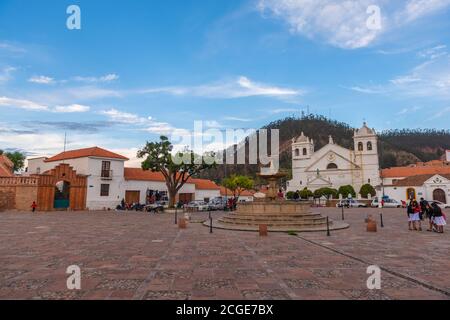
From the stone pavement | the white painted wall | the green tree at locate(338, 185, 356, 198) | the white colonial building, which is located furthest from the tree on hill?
the green tree at locate(338, 185, 356, 198)

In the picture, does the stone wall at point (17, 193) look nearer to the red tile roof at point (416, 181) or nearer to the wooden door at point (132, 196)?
the wooden door at point (132, 196)

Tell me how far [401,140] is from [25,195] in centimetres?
16785

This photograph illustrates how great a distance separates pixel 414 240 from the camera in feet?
37.7

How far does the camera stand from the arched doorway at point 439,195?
4550cm

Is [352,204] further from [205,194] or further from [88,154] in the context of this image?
[88,154]

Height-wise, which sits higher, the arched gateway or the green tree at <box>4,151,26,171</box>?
the green tree at <box>4,151,26,171</box>

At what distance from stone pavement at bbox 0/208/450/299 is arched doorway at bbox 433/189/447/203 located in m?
41.9

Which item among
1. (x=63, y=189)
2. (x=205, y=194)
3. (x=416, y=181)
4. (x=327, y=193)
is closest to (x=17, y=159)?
(x=63, y=189)

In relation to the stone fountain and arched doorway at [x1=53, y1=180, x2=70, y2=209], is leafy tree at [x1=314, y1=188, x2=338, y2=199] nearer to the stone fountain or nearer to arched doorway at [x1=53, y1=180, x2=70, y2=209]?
the stone fountain

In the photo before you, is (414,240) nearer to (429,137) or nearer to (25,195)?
(25,195)

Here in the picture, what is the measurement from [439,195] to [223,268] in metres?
51.1

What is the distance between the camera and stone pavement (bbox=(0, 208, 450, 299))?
5180 mm

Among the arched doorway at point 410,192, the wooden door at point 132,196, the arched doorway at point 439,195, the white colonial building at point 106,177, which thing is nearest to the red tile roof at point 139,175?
the white colonial building at point 106,177

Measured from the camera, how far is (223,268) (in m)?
6.98
